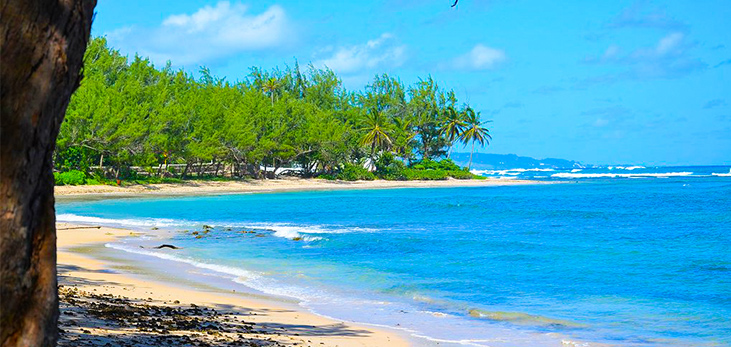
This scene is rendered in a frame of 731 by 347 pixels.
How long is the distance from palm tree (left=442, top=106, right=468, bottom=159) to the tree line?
0.17 m

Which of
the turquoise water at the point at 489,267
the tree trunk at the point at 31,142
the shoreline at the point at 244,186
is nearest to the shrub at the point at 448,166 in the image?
the shoreline at the point at 244,186

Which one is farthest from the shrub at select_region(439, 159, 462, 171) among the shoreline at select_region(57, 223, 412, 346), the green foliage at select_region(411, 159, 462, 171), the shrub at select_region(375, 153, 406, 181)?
the shoreline at select_region(57, 223, 412, 346)

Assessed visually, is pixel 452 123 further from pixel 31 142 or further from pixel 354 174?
pixel 31 142

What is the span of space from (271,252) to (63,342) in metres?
16.2

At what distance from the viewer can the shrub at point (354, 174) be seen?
8688 cm

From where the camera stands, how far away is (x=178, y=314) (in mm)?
11023

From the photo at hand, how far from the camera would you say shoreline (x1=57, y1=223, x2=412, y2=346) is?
29.1ft

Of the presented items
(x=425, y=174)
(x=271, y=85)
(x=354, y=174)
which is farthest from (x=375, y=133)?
(x=271, y=85)

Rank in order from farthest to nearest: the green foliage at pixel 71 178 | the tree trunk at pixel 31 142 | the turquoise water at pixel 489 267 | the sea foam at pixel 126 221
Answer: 1. the green foliage at pixel 71 178
2. the sea foam at pixel 126 221
3. the turquoise water at pixel 489 267
4. the tree trunk at pixel 31 142

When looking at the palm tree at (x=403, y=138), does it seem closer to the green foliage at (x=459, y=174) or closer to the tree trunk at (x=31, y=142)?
the green foliage at (x=459, y=174)

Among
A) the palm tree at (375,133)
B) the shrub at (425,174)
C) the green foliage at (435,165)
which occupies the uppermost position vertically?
the palm tree at (375,133)

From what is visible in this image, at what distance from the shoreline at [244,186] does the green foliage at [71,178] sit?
0.74m

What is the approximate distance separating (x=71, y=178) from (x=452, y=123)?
5380 cm

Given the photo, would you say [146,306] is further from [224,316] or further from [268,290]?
[268,290]
